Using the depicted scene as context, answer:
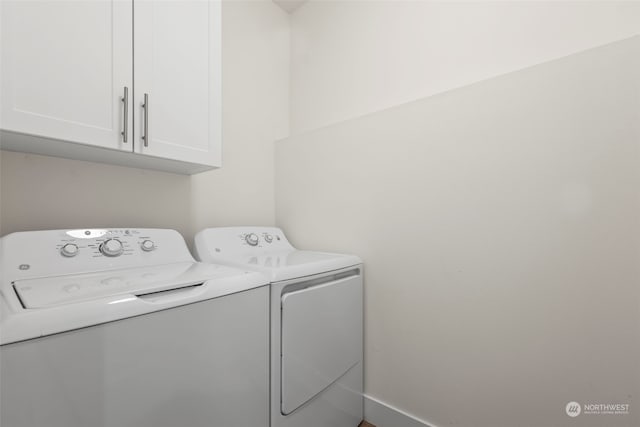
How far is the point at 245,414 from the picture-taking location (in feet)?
3.03

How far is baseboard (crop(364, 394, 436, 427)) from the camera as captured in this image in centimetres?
134

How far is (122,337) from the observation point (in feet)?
2.17

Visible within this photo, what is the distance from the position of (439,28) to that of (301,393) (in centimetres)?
188

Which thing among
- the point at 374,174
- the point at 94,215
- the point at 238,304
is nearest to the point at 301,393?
the point at 238,304

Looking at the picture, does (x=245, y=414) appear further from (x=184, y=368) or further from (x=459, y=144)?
(x=459, y=144)

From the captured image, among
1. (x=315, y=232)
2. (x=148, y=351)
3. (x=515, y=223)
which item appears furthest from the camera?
(x=315, y=232)

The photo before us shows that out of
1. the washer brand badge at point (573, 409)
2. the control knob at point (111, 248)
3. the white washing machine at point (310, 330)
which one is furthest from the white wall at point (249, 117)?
the washer brand badge at point (573, 409)

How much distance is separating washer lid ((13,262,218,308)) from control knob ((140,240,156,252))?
129mm

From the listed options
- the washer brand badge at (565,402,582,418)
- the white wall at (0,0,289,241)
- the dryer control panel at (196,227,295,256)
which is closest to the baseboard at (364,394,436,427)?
the washer brand badge at (565,402,582,418)

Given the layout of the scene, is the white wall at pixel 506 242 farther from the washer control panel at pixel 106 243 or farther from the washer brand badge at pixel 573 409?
the washer control panel at pixel 106 243

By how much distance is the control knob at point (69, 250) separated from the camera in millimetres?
997

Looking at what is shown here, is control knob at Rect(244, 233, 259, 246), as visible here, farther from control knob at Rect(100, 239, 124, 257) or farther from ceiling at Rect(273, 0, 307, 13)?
ceiling at Rect(273, 0, 307, 13)

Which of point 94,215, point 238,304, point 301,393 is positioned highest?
point 94,215

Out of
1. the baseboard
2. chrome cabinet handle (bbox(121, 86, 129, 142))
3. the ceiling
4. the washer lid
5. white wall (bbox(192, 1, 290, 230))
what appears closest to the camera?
the washer lid
